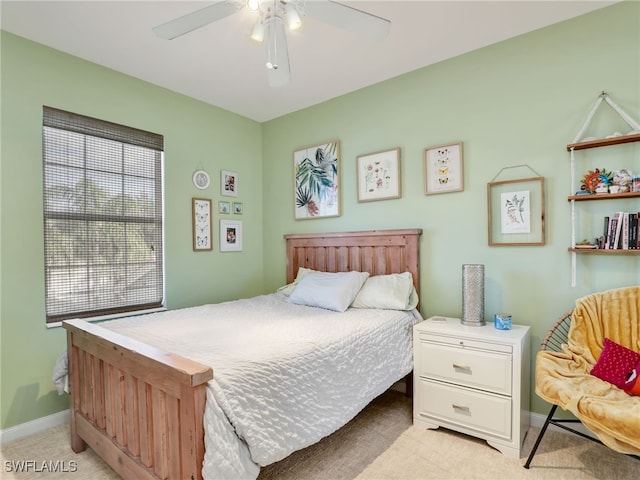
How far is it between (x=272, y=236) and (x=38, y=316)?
2088 millimetres

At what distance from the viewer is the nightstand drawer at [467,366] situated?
1972 millimetres

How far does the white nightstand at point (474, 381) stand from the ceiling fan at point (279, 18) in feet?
5.79

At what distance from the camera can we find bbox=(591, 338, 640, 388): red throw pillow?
1722 mm

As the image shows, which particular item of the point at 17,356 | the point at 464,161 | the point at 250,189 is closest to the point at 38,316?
the point at 17,356

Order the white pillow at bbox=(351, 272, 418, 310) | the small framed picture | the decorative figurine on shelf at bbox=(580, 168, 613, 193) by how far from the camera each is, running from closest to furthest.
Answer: the decorative figurine on shelf at bbox=(580, 168, 613, 193) < the white pillow at bbox=(351, 272, 418, 310) < the small framed picture

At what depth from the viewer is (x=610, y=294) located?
Answer: 1938mm

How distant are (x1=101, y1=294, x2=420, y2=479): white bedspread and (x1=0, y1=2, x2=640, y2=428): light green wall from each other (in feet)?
2.19

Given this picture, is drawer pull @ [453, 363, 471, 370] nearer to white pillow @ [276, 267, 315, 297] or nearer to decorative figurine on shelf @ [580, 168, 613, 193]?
decorative figurine on shelf @ [580, 168, 613, 193]

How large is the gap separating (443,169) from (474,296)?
0.99 metres

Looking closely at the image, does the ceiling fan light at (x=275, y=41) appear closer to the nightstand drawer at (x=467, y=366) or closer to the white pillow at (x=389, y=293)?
the white pillow at (x=389, y=293)

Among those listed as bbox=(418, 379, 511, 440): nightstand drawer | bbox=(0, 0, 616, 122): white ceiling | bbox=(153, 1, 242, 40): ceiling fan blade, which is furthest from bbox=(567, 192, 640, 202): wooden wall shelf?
bbox=(153, 1, 242, 40): ceiling fan blade

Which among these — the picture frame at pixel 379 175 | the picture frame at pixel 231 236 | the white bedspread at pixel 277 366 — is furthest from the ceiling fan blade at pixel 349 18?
the picture frame at pixel 231 236

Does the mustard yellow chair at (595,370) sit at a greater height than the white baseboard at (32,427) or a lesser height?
greater

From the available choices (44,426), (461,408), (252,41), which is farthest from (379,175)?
(44,426)
